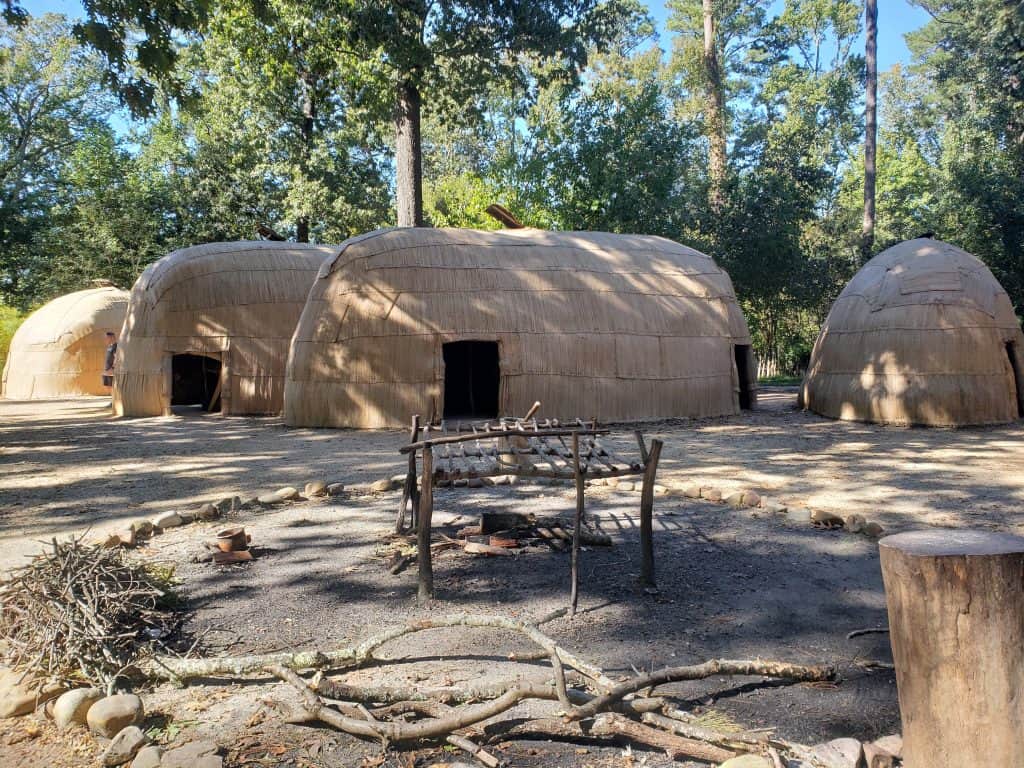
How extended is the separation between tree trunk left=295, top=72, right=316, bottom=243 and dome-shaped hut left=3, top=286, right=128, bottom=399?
560cm

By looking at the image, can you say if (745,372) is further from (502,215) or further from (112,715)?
(112,715)

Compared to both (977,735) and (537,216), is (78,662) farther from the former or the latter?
(537,216)

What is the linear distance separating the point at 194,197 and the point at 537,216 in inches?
432

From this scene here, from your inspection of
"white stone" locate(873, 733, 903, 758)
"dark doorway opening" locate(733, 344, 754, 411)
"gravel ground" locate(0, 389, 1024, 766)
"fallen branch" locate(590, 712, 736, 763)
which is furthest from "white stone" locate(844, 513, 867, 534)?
"dark doorway opening" locate(733, 344, 754, 411)

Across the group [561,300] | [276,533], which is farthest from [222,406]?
[276,533]

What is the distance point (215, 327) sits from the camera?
14.1 meters

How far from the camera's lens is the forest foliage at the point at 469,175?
16.3 metres

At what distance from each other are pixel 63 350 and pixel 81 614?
63.6 feet

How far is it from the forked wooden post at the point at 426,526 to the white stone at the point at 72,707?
68.6 inches

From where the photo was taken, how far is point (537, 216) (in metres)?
23.9

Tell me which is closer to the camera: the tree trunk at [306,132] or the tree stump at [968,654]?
the tree stump at [968,654]

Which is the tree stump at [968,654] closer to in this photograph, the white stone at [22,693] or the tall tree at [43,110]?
the white stone at [22,693]

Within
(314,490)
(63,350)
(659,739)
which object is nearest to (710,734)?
(659,739)

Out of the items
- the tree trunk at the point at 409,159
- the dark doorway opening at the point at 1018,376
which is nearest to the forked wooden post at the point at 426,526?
the dark doorway opening at the point at 1018,376
